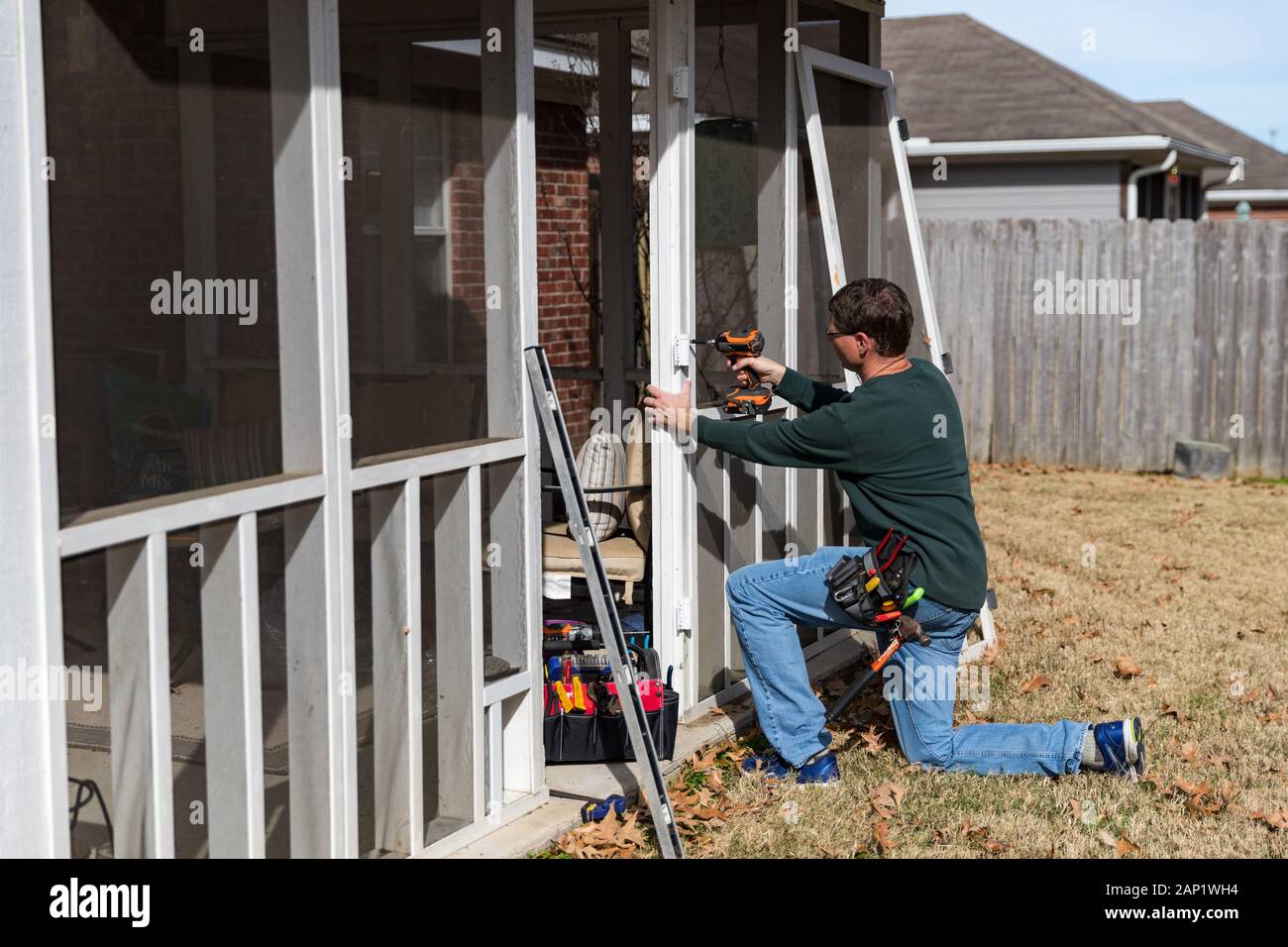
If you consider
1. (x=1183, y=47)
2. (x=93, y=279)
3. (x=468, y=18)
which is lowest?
(x=93, y=279)

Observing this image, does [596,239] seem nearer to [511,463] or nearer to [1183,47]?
[511,463]

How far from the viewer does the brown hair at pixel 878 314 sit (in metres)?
5.12

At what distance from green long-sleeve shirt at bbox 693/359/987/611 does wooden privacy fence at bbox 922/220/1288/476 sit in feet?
27.2

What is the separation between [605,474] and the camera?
6996 mm

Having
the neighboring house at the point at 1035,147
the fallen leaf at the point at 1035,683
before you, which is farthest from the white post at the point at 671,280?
the neighboring house at the point at 1035,147

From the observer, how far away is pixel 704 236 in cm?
592

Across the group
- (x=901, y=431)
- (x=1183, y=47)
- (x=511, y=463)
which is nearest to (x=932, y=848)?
(x=901, y=431)

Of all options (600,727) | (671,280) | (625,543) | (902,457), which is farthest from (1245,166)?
(600,727)

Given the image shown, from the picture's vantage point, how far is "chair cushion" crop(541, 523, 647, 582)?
21.7 feet

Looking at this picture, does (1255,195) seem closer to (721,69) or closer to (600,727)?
(721,69)

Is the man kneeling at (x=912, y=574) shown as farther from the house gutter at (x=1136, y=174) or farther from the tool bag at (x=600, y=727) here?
the house gutter at (x=1136, y=174)

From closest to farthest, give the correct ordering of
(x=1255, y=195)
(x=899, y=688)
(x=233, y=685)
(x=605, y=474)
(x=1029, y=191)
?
(x=233, y=685) → (x=899, y=688) → (x=605, y=474) → (x=1029, y=191) → (x=1255, y=195)

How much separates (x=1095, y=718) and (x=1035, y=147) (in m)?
12.3

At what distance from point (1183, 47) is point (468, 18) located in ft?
78.0
